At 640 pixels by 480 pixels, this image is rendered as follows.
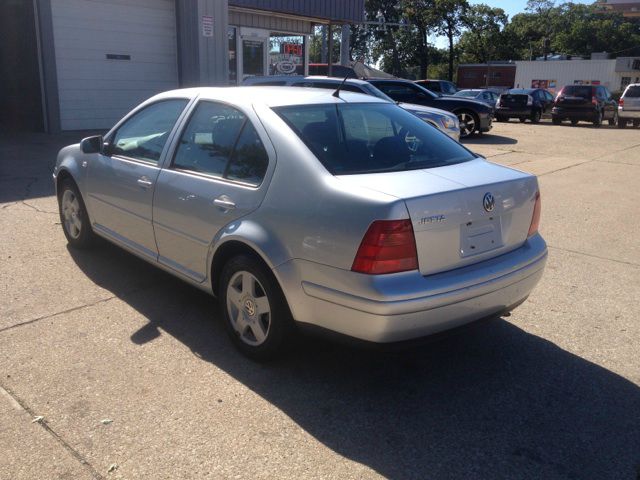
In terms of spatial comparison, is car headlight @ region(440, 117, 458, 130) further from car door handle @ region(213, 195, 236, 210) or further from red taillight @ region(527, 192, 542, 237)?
car door handle @ region(213, 195, 236, 210)

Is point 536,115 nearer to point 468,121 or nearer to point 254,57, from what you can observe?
point 468,121

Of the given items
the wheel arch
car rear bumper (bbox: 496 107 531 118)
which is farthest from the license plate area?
car rear bumper (bbox: 496 107 531 118)

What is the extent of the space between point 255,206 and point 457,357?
1.60 meters

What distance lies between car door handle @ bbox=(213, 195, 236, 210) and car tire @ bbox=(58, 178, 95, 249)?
2.17m

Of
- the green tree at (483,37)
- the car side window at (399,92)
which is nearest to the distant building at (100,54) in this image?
the car side window at (399,92)

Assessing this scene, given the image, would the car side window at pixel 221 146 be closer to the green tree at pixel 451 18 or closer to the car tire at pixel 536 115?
the car tire at pixel 536 115

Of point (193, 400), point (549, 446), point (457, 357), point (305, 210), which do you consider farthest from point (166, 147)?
point (549, 446)


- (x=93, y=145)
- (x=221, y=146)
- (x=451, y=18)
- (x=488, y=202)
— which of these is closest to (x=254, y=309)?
(x=221, y=146)

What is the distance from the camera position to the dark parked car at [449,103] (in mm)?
15475

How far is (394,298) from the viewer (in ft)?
9.60

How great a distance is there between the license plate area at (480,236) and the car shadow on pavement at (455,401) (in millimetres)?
450

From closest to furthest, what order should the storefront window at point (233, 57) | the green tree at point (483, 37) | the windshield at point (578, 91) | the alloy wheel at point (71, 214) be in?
the alloy wheel at point (71, 214) → the storefront window at point (233, 57) → the windshield at point (578, 91) → the green tree at point (483, 37)

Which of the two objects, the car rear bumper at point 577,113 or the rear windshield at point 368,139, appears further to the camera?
the car rear bumper at point 577,113

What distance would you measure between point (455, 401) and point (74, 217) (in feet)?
12.8
